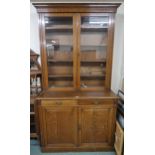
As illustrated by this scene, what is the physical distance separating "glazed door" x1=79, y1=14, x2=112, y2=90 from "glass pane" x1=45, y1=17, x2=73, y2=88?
0.18 metres

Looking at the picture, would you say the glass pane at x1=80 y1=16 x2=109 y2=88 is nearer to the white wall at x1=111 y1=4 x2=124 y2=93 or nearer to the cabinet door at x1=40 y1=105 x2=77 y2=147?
the white wall at x1=111 y1=4 x2=124 y2=93

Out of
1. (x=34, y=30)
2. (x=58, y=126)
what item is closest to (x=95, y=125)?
(x=58, y=126)

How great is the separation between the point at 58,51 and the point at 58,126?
43.7 inches

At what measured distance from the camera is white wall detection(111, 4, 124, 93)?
214cm

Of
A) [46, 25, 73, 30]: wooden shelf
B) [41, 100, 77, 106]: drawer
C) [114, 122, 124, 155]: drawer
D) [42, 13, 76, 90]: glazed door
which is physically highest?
[46, 25, 73, 30]: wooden shelf

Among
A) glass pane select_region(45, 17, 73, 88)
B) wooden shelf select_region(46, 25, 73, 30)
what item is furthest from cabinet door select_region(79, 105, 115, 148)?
wooden shelf select_region(46, 25, 73, 30)

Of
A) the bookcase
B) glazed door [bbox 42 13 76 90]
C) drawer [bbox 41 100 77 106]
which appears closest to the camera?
drawer [bbox 41 100 77 106]

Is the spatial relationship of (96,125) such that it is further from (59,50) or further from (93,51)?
(59,50)

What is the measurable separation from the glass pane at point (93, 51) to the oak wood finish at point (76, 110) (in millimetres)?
96

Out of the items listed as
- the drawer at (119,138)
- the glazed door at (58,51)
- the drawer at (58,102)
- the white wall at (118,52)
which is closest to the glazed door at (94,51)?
the glazed door at (58,51)

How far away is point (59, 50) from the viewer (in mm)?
2109
